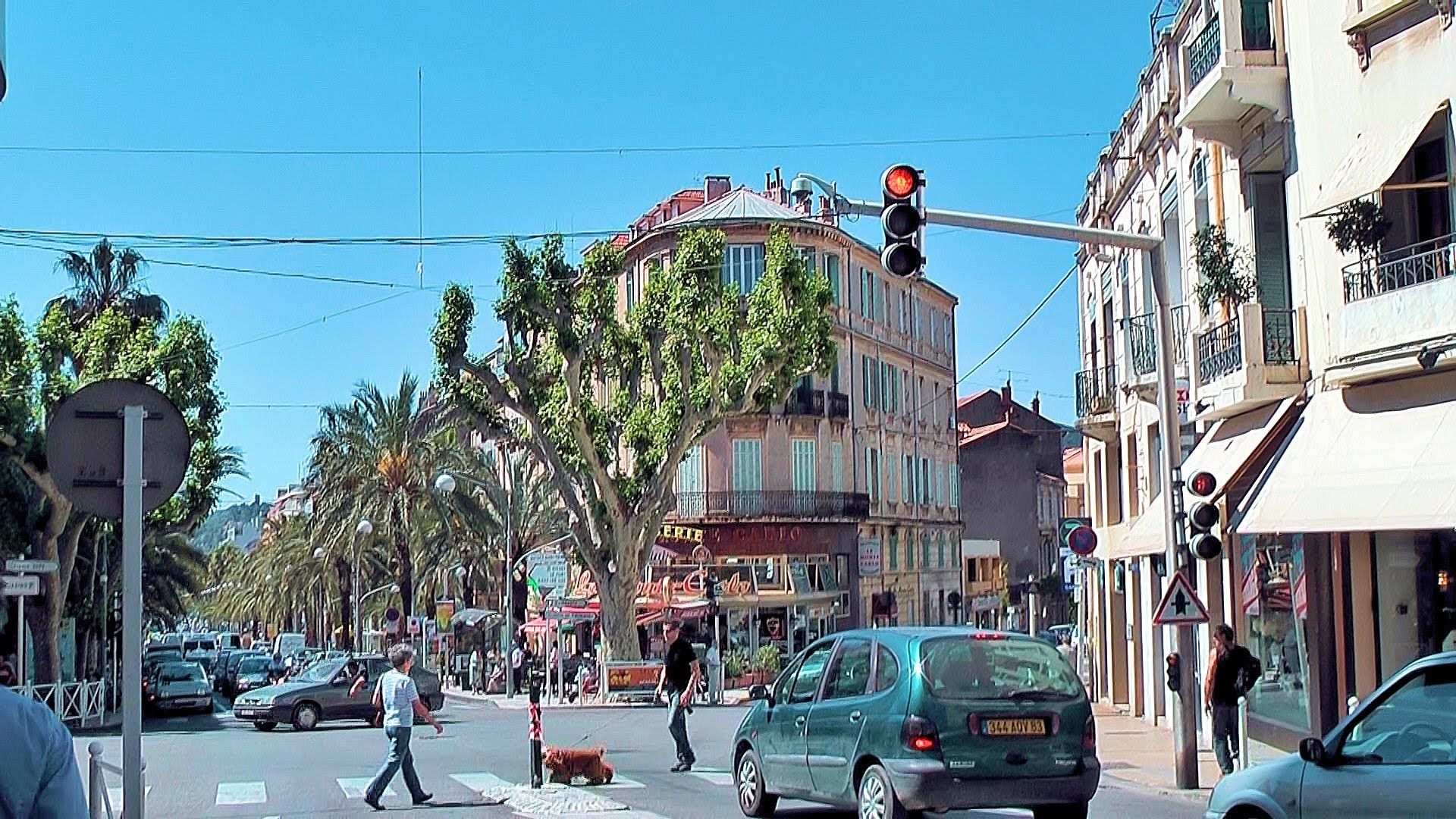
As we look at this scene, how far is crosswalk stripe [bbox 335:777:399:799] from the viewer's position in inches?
708

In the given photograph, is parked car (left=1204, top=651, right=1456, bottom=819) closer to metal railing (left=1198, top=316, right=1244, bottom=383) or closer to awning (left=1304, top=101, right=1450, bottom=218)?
awning (left=1304, top=101, right=1450, bottom=218)

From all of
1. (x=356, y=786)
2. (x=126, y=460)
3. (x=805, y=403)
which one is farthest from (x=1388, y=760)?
(x=805, y=403)

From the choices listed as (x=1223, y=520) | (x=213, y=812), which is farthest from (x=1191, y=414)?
(x=213, y=812)

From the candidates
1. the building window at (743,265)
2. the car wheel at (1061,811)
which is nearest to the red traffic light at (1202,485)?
the car wheel at (1061,811)

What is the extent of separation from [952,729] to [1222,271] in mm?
10548

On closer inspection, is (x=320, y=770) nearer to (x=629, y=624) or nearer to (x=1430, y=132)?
(x=1430, y=132)

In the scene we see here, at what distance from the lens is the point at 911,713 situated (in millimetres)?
11875

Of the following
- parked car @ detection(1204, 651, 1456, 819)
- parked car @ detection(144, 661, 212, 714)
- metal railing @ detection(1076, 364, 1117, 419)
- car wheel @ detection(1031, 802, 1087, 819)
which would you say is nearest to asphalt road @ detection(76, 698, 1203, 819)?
car wheel @ detection(1031, 802, 1087, 819)

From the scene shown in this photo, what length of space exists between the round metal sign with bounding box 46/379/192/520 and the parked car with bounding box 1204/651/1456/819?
246 inches

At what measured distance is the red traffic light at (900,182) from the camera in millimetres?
14344

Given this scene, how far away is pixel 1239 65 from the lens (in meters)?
19.4

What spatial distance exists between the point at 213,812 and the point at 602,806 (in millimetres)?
4566

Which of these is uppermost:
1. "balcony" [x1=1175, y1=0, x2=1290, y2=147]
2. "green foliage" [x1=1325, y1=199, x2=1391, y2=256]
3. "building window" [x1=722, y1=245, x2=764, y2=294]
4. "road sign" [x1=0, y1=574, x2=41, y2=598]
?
"building window" [x1=722, y1=245, x2=764, y2=294]

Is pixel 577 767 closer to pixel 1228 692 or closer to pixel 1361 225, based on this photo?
pixel 1228 692
